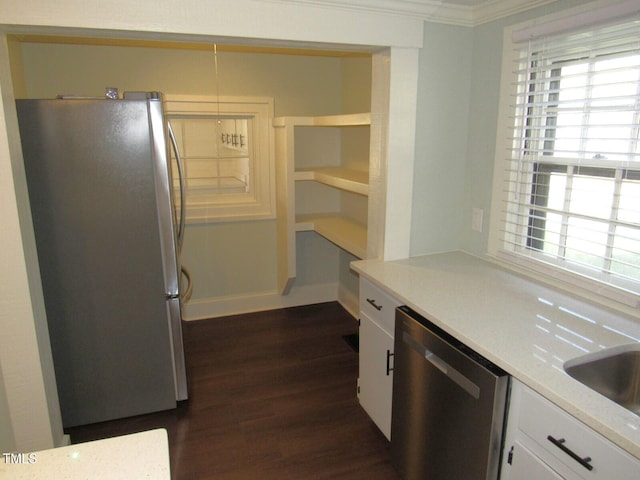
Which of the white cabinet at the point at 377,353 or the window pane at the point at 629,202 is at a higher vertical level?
the window pane at the point at 629,202

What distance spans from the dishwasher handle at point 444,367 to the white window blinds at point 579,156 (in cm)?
77

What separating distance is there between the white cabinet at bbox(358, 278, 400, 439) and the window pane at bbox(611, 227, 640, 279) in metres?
0.89

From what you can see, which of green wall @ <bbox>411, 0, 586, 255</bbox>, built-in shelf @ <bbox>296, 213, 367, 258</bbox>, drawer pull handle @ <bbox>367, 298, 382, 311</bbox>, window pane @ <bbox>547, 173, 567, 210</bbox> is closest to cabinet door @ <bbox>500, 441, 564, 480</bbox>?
drawer pull handle @ <bbox>367, 298, 382, 311</bbox>

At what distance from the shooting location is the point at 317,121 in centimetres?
333

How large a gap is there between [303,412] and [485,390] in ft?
4.64

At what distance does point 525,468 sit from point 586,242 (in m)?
0.99

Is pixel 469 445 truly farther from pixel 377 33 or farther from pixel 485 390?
pixel 377 33

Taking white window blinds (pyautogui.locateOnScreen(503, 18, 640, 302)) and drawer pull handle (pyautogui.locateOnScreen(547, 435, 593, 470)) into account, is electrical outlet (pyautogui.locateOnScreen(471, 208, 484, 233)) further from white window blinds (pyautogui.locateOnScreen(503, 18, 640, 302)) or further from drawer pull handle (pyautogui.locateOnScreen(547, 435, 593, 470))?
drawer pull handle (pyautogui.locateOnScreen(547, 435, 593, 470))

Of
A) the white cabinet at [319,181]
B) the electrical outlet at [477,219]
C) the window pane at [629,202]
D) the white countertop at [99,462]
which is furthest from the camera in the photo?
the white cabinet at [319,181]

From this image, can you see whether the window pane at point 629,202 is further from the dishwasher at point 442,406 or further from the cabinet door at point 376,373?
the cabinet door at point 376,373

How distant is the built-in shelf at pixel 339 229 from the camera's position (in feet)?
9.92

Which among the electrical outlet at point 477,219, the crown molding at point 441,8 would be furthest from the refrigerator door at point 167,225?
the electrical outlet at point 477,219

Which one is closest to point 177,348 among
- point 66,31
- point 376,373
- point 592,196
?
point 376,373

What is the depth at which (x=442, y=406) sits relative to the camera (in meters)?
1.67
